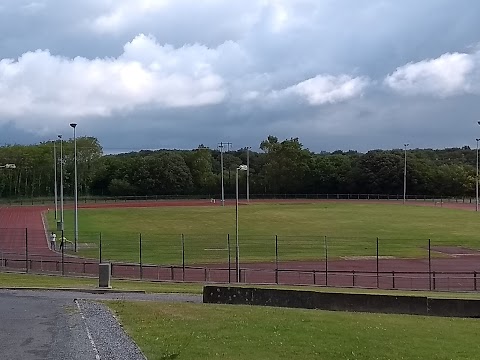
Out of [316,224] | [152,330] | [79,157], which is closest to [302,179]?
[79,157]

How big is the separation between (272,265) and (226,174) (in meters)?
102

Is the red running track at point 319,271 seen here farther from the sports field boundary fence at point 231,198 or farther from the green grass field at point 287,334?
the sports field boundary fence at point 231,198

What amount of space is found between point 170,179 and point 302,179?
27507 mm

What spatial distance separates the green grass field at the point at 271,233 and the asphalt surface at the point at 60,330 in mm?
23428

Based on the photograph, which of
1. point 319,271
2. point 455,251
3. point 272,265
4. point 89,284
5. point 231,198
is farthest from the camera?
point 231,198

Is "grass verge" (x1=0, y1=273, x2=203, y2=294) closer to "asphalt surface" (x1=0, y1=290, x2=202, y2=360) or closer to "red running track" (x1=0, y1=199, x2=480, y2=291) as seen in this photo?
"red running track" (x1=0, y1=199, x2=480, y2=291)

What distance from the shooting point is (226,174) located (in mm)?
143250

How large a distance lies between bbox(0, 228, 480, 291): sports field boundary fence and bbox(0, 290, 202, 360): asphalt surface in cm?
1517

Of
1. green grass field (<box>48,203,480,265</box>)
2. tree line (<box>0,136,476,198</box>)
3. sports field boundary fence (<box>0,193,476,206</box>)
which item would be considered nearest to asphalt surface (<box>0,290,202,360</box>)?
green grass field (<box>48,203,480,265</box>)

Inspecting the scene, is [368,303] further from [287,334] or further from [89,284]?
[89,284]

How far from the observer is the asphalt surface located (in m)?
12.7

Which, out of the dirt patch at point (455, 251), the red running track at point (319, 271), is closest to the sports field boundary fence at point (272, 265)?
the red running track at point (319, 271)

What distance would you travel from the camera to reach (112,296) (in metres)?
22.5

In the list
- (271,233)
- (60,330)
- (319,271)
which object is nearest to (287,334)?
(60,330)
